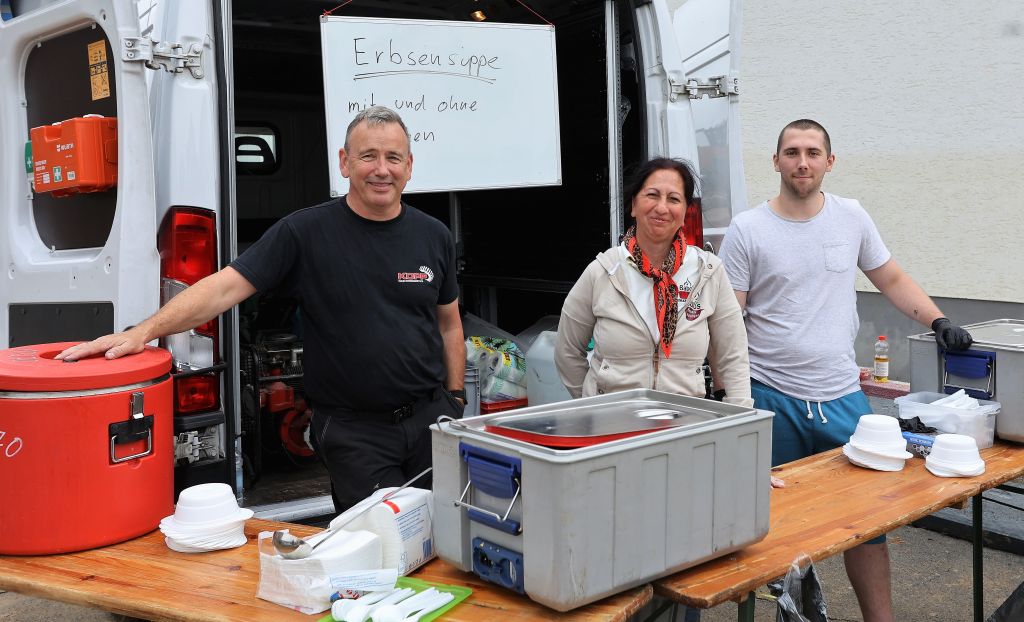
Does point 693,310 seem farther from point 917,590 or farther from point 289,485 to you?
point 289,485

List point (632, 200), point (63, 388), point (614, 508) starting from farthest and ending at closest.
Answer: point (632, 200) → point (63, 388) → point (614, 508)

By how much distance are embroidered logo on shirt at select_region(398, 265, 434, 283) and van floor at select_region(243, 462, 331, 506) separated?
1.69 m

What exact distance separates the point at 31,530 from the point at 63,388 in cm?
33

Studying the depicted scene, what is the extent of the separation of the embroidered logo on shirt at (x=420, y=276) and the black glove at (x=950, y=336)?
5.60 ft

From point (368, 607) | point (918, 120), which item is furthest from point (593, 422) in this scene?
point (918, 120)

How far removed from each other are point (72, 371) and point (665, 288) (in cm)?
157

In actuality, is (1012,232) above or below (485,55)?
below

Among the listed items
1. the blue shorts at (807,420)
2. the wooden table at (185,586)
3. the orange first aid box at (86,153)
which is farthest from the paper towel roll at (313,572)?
the blue shorts at (807,420)

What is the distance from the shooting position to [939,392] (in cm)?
308

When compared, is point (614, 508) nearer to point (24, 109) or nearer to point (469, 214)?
point (24, 109)

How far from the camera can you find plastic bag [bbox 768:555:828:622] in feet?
6.38

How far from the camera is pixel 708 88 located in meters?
3.72

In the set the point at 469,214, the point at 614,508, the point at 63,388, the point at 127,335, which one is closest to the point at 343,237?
the point at 127,335

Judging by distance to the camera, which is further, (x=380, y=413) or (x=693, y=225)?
(x=693, y=225)
